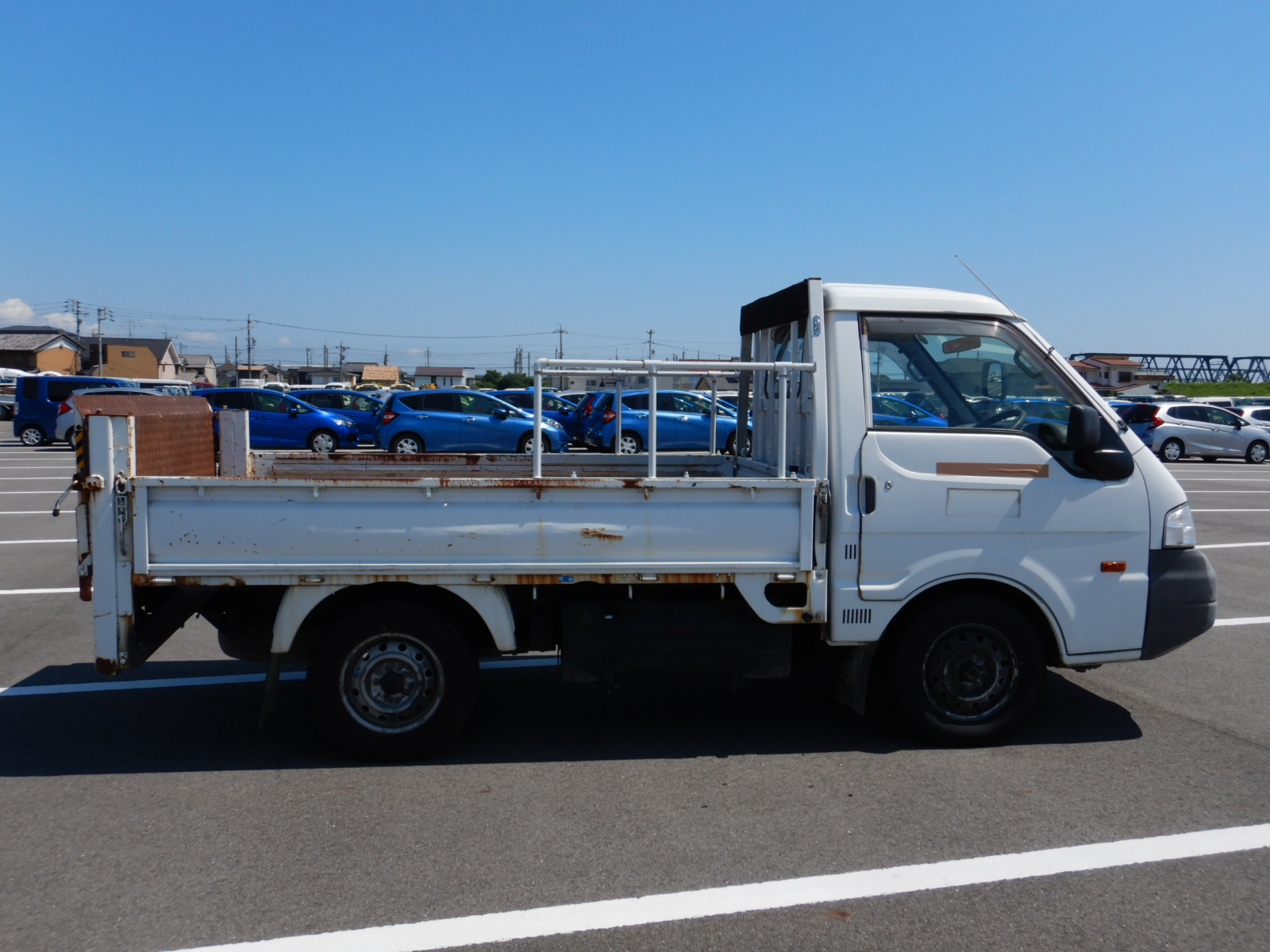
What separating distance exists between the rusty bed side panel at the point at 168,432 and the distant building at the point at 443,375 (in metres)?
105

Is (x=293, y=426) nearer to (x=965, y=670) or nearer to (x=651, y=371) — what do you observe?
(x=651, y=371)

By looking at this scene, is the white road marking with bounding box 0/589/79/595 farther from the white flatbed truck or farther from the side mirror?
the side mirror

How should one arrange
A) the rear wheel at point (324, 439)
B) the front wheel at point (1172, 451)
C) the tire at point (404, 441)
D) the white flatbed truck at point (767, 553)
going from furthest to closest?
1. the front wheel at point (1172, 451)
2. the rear wheel at point (324, 439)
3. the tire at point (404, 441)
4. the white flatbed truck at point (767, 553)

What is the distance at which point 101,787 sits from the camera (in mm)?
4695

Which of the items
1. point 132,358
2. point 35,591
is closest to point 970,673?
point 35,591

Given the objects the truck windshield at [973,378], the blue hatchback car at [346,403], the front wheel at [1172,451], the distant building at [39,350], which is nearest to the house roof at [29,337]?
the distant building at [39,350]

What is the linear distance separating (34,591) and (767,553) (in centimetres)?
753

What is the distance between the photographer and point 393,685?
4.96 metres

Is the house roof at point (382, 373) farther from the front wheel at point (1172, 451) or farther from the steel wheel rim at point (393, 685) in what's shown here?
the steel wheel rim at point (393, 685)

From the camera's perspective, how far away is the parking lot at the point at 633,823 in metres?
3.51

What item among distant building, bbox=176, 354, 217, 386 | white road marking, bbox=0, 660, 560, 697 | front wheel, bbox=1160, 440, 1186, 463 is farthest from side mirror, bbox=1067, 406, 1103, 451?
distant building, bbox=176, 354, 217, 386

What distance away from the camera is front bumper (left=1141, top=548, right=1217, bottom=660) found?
5.18 meters

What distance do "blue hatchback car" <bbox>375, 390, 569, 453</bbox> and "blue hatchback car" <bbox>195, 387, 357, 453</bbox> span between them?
9.62ft

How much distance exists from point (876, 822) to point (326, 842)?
2.32 metres
